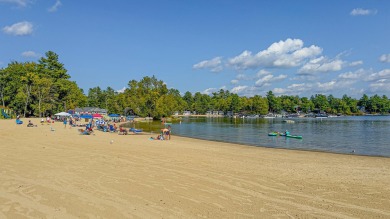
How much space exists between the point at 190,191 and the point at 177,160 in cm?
678

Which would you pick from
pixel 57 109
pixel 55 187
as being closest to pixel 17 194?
pixel 55 187

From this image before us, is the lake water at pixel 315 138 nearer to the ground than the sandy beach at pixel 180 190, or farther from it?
nearer to the ground

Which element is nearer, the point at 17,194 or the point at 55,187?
the point at 17,194

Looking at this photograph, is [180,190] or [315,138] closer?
[180,190]

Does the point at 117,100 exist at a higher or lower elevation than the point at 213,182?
higher

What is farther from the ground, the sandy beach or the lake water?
the sandy beach

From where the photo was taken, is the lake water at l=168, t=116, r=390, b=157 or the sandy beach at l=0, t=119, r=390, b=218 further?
the lake water at l=168, t=116, r=390, b=157

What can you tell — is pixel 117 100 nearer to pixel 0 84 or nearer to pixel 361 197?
pixel 0 84

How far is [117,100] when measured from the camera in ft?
412

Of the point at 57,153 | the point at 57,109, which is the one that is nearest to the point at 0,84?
the point at 57,109

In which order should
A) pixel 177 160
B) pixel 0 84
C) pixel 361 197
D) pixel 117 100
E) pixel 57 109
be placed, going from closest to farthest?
pixel 361 197 < pixel 177 160 < pixel 0 84 < pixel 57 109 < pixel 117 100

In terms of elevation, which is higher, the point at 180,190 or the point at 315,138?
the point at 180,190

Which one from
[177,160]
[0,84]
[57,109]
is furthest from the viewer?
[57,109]

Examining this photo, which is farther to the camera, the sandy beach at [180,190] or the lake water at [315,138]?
the lake water at [315,138]
